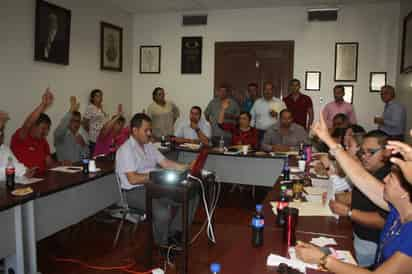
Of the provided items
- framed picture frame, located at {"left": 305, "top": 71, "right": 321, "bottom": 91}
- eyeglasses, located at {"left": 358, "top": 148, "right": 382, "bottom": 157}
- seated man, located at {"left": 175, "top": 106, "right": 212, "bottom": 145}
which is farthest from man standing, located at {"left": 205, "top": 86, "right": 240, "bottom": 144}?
eyeglasses, located at {"left": 358, "top": 148, "right": 382, "bottom": 157}

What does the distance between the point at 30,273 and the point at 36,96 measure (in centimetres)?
314

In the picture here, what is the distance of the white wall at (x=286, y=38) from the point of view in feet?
20.3

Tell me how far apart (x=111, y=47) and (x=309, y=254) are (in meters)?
5.98

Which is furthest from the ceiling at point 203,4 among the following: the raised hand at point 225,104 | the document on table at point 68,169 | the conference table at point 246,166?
the document on table at point 68,169

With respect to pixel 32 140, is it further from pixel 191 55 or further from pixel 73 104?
pixel 191 55

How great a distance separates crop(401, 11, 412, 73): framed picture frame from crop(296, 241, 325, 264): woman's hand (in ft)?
14.6

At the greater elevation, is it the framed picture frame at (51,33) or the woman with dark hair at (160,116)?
the framed picture frame at (51,33)

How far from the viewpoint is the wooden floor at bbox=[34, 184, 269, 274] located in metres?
2.60

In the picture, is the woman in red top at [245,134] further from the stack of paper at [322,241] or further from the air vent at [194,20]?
the stack of paper at [322,241]

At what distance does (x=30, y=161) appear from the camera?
11.5ft

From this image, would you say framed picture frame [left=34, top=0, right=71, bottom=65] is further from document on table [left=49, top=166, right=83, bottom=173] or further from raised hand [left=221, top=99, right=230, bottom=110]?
raised hand [left=221, top=99, right=230, bottom=110]

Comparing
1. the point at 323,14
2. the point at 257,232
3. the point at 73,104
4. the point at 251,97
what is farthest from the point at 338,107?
the point at 257,232

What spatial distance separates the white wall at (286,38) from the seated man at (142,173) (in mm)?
3754

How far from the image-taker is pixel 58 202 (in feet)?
9.59
